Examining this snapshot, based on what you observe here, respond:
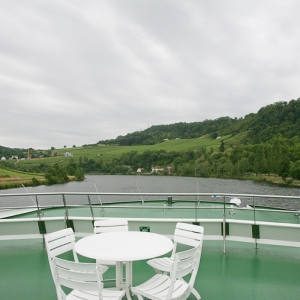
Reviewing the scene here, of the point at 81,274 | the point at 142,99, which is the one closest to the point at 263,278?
the point at 81,274

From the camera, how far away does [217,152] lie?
5803 centimetres

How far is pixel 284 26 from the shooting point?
1031 centimetres

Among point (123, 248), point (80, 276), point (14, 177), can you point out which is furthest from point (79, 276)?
point (14, 177)

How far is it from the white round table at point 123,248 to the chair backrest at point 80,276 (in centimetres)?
30

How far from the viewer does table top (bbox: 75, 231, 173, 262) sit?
2350mm

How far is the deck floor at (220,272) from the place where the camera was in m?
2.95

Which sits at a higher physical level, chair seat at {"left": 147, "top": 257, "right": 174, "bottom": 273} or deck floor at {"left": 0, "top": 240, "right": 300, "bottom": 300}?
chair seat at {"left": 147, "top": 257, "right": 174, "bottom": 273}

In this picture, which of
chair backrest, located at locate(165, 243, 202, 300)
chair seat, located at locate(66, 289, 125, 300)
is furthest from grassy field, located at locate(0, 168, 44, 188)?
chair backrest, located at locate(165, 243, 202, 300)

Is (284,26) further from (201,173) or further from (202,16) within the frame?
(201,173)

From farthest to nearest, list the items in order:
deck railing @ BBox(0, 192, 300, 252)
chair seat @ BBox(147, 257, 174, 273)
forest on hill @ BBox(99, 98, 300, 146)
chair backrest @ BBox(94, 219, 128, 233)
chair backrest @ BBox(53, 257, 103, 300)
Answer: forest on hill @ BBox(99, 98, 300, 146)
deck railing @ BBox(0, 192, 300, 252)
chair backrest @ BBox(94, 219, 128, 233)
chair seat @ BBox(147, 257, 174, 273)
chair backrest @ BBox(53, 257, 103, 300)

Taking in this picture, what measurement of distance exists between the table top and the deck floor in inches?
27.1

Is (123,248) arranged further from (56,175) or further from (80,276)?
(56,175)

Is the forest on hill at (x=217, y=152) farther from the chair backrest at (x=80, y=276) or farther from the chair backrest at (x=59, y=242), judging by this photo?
the chair backrest at (x=80, y=276)

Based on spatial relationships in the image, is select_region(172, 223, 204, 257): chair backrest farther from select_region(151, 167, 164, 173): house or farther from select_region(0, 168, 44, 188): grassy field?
select_region(151, 167, 164, 173): house
